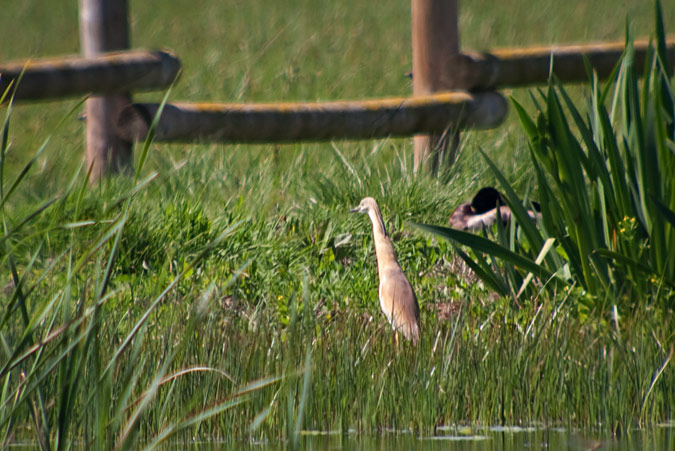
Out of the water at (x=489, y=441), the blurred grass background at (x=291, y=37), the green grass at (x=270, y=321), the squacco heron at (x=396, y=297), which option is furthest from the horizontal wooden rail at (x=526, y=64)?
the water at (x=489, y=441)

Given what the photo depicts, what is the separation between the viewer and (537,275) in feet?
→ 14.5

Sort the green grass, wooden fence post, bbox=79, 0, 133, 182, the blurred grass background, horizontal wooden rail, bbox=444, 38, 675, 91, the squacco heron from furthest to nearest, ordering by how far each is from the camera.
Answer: the blurred grass background, horizontal wooden rail, bbox=444, 38, 675, 91, wooden fence post, bbox=79, 0, 133, 182, the squacco heron, the green grass

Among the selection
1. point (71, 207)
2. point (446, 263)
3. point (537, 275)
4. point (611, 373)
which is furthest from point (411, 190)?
point (611, 373)

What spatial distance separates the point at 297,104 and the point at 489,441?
13.2 feet

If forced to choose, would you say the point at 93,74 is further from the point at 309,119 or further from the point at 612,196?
the point at 612,196

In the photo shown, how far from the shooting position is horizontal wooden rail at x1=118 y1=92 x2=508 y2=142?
6.40 m

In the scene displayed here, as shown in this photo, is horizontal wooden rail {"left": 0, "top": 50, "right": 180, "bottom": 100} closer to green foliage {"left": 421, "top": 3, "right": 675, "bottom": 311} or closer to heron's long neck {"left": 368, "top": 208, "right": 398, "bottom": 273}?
heron's long neck {"left": 368, "top": 208, "right": 398, "bottom": 273}

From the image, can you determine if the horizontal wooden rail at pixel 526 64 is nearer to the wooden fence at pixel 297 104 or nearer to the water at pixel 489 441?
the wooden fence at pixel 297 104

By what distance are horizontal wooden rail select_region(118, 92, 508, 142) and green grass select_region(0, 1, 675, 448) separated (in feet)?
0.78

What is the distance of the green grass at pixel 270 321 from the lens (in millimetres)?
2418

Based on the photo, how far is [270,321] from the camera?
4562mm

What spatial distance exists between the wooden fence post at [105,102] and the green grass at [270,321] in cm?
41

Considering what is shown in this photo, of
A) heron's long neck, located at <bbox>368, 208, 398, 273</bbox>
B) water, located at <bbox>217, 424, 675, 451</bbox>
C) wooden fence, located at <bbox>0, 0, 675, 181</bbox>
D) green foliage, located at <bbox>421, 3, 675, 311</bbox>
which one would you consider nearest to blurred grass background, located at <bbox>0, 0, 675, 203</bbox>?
wooden fence, located at <bbox>0, 0, 675, 181</bbox>

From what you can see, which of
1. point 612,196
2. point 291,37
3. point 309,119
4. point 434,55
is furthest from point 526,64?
point 291,37
